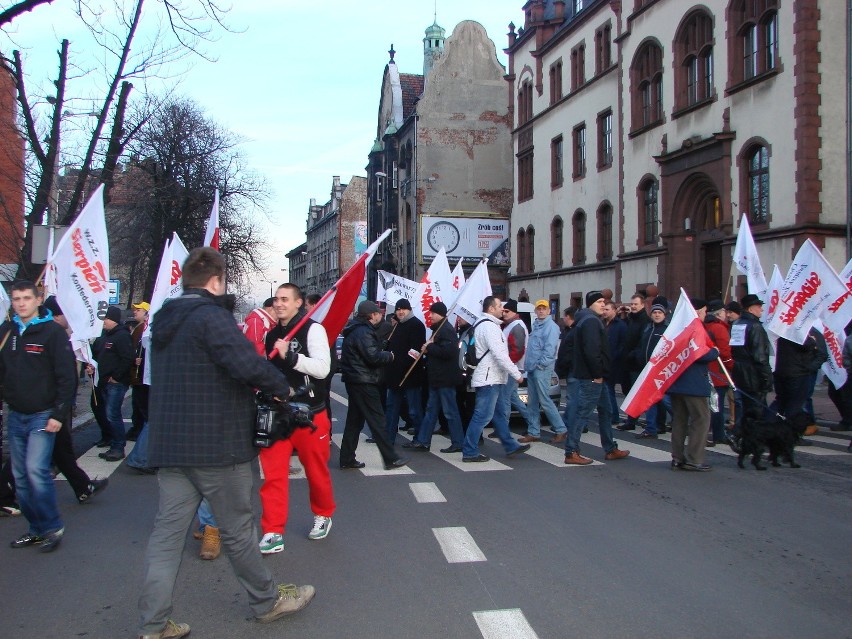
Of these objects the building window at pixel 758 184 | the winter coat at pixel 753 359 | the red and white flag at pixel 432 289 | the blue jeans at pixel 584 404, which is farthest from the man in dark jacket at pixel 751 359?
the building window at pixel 758 184

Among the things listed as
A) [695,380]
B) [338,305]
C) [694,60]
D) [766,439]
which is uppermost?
[694,60]

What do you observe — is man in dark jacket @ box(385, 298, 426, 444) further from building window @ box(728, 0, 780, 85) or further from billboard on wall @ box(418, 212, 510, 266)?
billboard on wall @ box(418, 212, 510, 266)

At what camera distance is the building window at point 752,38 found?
22122 millimetres

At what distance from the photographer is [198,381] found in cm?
421

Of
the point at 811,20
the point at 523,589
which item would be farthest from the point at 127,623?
the point at 811,20

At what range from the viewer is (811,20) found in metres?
20.5

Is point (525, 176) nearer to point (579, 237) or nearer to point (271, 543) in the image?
point (579, 237)

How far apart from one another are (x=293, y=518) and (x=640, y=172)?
80.4ft

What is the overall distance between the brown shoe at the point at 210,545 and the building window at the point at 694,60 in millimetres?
22657

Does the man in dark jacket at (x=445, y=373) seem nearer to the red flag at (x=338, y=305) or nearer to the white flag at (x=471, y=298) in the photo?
the white flag at (x=471, y=298)

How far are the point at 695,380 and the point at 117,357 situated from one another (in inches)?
264

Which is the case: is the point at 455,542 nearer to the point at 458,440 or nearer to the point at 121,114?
the point at 458,440

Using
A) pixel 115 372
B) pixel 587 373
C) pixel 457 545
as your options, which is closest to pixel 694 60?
pixel 587 373

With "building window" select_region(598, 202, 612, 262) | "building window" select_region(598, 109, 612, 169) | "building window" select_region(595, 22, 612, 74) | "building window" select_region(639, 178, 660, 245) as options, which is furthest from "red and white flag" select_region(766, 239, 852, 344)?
"building window" select_region(595, 22, 612, 74)
